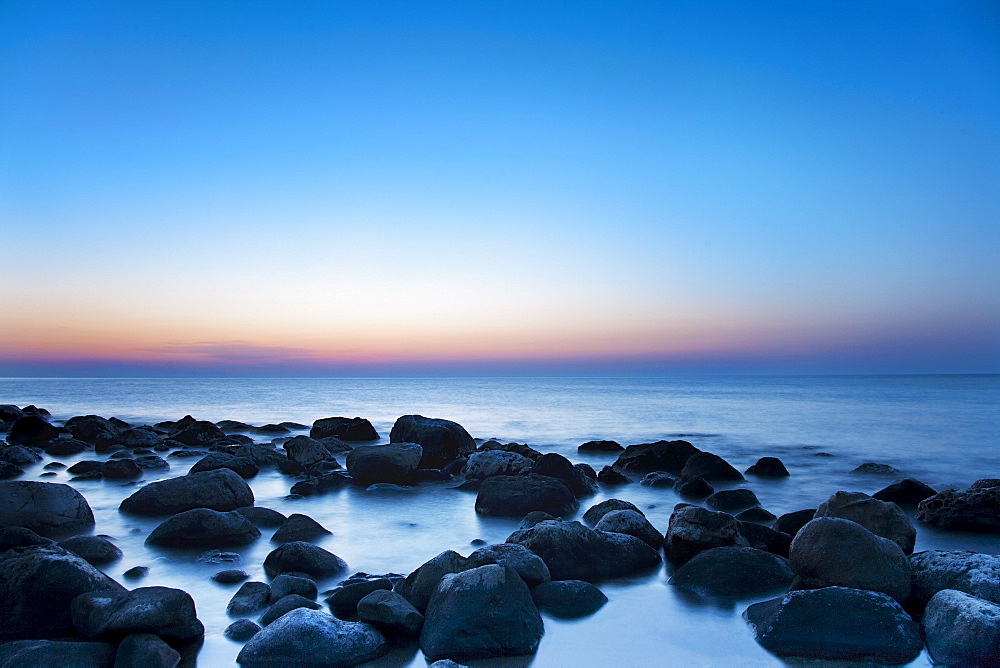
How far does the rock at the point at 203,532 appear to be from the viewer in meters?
7.51

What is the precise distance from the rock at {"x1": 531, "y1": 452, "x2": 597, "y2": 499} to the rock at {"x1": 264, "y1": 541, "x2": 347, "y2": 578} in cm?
523

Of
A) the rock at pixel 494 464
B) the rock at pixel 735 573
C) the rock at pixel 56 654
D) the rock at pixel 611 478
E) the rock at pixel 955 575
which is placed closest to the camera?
the rock at pixel 56 654

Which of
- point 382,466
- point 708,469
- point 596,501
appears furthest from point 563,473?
point 708,469

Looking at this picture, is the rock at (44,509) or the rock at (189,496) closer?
the rock at (44,509)

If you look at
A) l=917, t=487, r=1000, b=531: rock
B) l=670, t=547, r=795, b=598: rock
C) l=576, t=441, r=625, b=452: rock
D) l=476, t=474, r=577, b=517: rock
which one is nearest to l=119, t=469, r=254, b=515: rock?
l=476, t=474, r=577, b=517: rock

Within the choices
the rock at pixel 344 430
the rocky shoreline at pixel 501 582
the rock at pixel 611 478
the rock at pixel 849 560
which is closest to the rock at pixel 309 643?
the rocky shoreline at pixel 501 582

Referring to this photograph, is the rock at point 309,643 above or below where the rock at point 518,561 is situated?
below

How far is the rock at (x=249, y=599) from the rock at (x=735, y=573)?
11.9ft

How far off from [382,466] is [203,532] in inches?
202

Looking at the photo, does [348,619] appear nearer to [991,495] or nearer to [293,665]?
[293,665]

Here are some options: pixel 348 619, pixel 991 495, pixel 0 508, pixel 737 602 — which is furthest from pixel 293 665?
pixel 991 495

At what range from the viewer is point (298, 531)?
8008mm

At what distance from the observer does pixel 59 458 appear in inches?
627

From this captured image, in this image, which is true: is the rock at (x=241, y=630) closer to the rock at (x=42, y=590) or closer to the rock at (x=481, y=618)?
the rock at (x=42, y=590)
